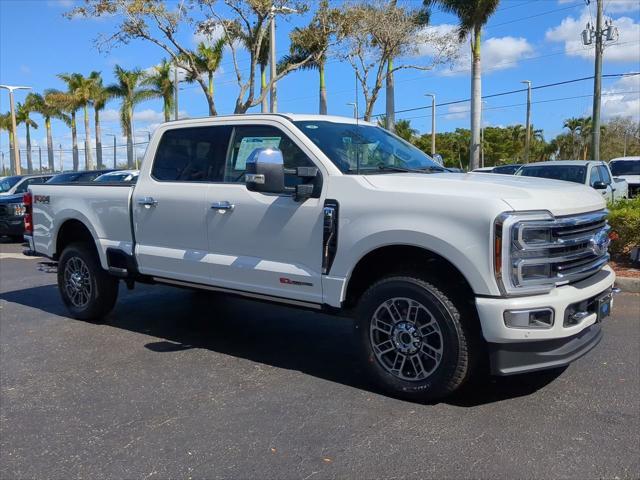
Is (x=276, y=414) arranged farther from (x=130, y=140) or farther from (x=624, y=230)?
(x=130, y=140)

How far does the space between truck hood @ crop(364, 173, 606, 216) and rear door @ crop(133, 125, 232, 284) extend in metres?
1.64

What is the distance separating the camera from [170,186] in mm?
5633

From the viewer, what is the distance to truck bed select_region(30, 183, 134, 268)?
6066mm

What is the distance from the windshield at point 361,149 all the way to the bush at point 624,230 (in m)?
4.77

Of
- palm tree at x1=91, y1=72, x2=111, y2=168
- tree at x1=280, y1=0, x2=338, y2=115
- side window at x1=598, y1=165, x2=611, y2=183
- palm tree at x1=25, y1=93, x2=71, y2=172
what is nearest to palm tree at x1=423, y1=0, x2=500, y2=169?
tree at x1=280, y1=0, x2=338, y2=115

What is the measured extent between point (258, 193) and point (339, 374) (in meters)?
1.58

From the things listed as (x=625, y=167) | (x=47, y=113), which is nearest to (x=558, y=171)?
(x=625, y=167)

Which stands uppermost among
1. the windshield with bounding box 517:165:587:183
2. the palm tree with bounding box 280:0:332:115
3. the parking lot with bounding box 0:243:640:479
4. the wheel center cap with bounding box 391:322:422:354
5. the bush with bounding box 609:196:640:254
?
the palm tree with bounding box 280:0:332:115

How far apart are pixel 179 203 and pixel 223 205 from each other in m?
0.59

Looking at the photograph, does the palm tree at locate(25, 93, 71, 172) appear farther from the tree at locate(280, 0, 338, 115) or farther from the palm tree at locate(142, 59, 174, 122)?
the tree at locate(280, 0, 338, 115)

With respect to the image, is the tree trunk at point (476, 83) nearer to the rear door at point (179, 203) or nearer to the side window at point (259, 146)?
the rear door at point (179, 203)

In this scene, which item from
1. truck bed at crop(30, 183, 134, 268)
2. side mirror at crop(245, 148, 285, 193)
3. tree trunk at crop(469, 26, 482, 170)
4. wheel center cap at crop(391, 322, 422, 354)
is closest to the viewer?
wheel center cap at crop(391, 322, 422, 354)

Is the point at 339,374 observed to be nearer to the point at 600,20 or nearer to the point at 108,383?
the point at 108,383

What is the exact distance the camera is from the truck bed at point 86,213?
19.9ft
